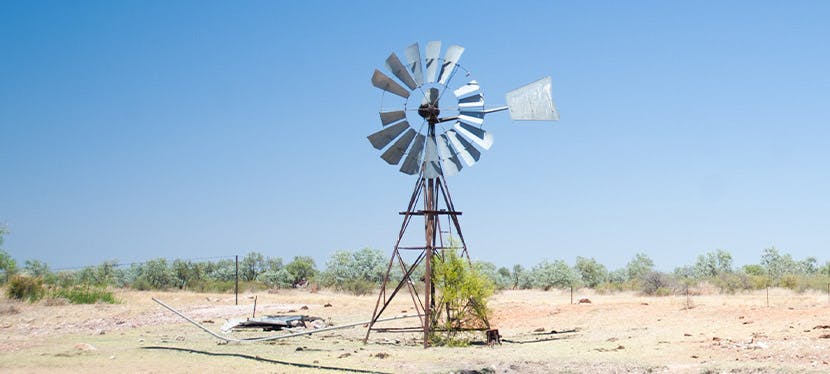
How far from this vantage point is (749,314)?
18.6m

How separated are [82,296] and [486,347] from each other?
18.6 metres

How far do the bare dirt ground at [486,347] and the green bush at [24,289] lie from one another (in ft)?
9.30

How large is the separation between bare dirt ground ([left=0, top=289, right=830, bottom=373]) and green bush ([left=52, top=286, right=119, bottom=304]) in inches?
121

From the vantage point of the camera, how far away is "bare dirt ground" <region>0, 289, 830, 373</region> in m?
12.7

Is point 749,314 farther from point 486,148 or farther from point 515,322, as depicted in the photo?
point 486,148

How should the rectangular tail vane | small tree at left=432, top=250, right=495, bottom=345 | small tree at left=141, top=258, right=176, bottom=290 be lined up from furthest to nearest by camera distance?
1. small tree at left=141, top=258, right=176, bottom=290
2. small tree at left=432, top=250, right=495, bottom=345
3. the rectangular tail vane

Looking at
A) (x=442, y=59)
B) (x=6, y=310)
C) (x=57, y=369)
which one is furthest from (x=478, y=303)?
(x=6, y=310)

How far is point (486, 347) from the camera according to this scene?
15875mm

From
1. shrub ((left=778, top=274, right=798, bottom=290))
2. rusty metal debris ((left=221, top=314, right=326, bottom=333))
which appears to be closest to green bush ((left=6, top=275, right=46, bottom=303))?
rusty metal debris ((left=221, top=314, right=326, bottom=333))

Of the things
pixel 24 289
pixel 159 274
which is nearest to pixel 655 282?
pixel 24 289

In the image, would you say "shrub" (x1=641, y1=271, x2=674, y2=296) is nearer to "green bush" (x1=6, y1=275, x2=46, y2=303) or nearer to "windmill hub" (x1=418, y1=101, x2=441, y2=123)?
"windmill hub" (x1=418, y1=101, x2=441, y2=123)

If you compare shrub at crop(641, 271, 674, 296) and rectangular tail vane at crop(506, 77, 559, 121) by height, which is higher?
rectangular tail vane at crop(506, 77, 559, 121)

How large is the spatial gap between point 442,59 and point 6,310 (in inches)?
653

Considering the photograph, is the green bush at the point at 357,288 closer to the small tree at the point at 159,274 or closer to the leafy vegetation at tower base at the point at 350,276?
the leafy vegetation at tower base at the point at 350,276
